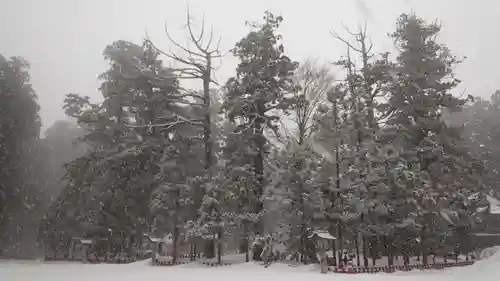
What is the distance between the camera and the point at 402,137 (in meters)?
18.2

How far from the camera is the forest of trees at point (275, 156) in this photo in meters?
15.9

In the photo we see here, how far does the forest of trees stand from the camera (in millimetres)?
15938

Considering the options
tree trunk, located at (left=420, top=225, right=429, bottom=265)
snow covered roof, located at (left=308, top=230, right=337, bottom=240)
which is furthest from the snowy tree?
tree trunk, located at (left=420, top=225, right=429, bottom=265)

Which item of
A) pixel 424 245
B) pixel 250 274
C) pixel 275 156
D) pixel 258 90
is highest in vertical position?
pixel 258 90

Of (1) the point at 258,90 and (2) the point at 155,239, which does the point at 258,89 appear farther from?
(2) the point at 155,239

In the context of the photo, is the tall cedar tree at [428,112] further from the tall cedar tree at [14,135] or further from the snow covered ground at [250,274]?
the tall cedar tree at [14,135]

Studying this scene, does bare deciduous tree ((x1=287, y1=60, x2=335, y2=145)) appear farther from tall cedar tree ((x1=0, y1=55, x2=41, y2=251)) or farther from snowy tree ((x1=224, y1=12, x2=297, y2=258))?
tall cedar tree ((x1=0, y1=55, x2=41, y2=251))

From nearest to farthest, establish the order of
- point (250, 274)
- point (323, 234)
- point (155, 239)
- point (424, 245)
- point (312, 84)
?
1. point (250, 274)
2. point (323, 234)
3. point (424, 245)
4. point (155, 239)
5. point (312, 84)

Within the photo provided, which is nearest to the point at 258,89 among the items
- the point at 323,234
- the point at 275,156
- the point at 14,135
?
the point at 275,156

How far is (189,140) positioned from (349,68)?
8.70 m

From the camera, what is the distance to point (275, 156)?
18203mm

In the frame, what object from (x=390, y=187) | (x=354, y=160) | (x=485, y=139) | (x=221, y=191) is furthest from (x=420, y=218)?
(x=485, y=139)

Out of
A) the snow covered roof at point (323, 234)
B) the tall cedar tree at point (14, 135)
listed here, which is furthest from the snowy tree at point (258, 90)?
the tall cedar tree at point (14, 135)

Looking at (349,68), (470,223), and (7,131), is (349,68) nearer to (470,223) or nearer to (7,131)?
(470,223)
